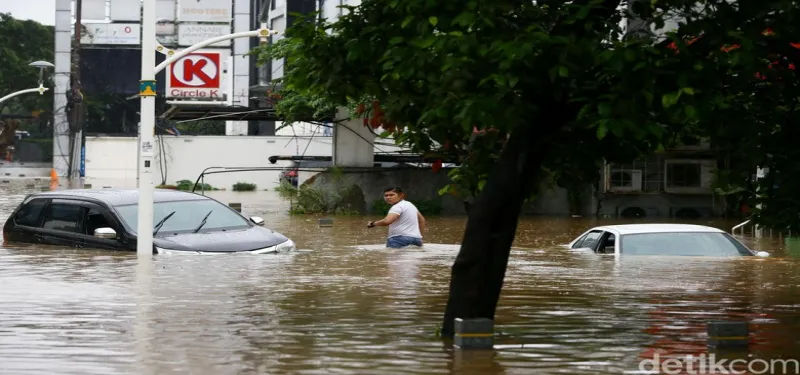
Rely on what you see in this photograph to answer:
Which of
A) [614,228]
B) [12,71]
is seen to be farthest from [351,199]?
[12,71]

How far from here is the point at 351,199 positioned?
36.6 m

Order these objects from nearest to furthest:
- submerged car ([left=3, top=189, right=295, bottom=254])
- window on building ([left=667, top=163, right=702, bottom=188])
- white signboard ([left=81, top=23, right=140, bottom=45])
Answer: submerged car ([left=3, top=189, right=295, bottom=254]) < window on building ([left=667, top=163, right=702, bottom=188]) < white signboard ([left=81, top=23, right=140, bottom=45])

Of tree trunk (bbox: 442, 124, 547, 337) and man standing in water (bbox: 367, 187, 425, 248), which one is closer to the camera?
tree trunk (bbox: 442, 124, 547, 337)

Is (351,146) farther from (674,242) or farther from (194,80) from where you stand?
(674,242)

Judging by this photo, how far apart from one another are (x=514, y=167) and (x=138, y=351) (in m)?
2.92

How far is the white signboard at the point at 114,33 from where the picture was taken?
254 ft

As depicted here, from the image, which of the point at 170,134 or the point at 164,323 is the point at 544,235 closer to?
the point at 164,323

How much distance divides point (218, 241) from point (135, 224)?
1438mm

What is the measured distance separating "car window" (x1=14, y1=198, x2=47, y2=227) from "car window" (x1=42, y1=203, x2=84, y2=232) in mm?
199

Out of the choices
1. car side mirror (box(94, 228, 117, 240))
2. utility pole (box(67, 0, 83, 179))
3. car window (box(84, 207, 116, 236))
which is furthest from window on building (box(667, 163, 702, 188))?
utility pole (box(67, 0, 83, 179))

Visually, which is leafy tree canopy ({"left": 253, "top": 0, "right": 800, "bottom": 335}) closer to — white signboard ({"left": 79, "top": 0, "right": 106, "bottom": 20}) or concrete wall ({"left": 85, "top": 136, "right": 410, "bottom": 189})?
concrete wall ({"left": 85, "top": 136, "right": 410, "bottom": 189})

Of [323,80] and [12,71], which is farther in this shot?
[12,71]

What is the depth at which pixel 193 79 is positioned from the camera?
4234 cm

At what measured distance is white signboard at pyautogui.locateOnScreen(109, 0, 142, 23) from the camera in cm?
7716
